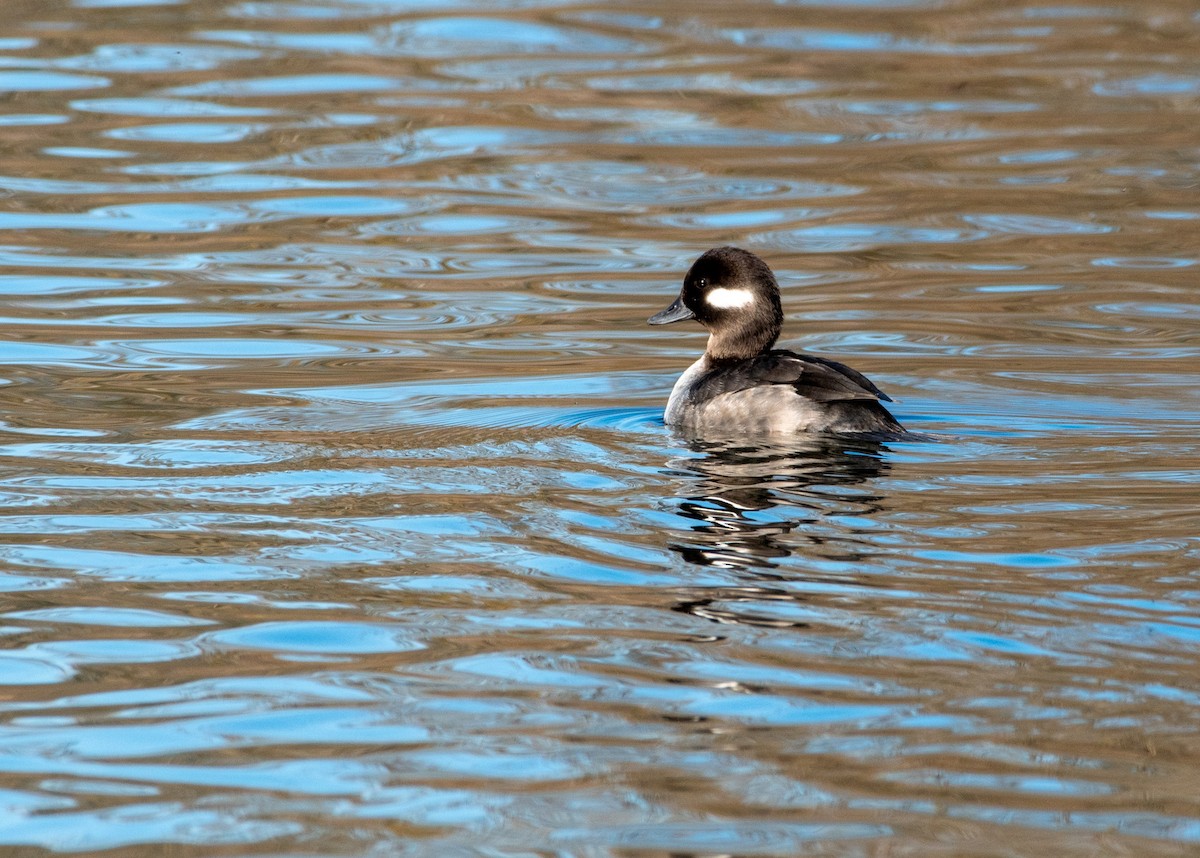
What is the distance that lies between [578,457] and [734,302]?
5.85ft

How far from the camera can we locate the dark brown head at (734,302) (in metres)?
9.41

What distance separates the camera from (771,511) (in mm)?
7129

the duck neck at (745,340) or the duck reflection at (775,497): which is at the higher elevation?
the duck neck at (745,340)

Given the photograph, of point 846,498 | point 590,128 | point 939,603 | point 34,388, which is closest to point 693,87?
point 590,128

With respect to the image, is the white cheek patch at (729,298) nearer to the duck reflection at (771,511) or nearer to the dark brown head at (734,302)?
the dark brown head at (734,302)

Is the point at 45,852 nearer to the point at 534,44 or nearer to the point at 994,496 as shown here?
the point at 994,496

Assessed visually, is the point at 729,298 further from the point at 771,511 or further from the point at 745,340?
the point at 771,511

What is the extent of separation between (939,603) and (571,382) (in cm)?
449

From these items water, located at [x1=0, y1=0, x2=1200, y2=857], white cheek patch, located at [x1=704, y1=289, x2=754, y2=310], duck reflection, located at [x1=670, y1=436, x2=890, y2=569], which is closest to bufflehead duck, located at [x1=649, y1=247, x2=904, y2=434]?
white cheek patch, located at [x1=704, y1=289, x2=754, y2=310]

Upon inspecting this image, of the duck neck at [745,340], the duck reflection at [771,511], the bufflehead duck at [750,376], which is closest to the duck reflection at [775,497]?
the duck reflection at [771,511]

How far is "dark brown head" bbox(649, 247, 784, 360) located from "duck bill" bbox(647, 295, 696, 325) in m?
0.03

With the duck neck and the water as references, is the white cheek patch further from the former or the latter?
the water

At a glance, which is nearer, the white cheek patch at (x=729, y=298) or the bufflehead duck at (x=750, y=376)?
the bufflehead duck at (x=750, y=376)

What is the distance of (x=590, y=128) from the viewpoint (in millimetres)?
16484
